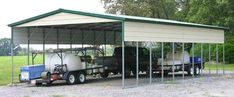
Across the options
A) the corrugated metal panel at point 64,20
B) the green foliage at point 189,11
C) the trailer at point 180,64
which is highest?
the green foliage at point 189,11

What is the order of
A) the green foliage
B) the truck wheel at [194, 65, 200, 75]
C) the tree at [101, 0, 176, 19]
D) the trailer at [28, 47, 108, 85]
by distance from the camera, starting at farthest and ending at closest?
the tree at [101, 0, 176, 19] < the green foliage < the truck wheel at [194, 65, 200, 75] < the trailer at [28, 47, 108, 85]

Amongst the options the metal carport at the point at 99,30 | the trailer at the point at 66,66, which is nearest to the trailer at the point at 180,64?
the metal carport at the point at 99,30

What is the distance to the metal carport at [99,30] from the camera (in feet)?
71.2

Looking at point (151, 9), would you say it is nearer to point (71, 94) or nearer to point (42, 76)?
point (42, 76)

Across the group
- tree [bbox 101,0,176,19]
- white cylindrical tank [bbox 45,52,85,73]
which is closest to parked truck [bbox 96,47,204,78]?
white cylindrical tank [bbox 45,52,85,73]

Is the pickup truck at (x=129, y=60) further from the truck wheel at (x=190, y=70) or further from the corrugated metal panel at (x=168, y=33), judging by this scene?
the corrugated metal panel at (x=168, y=33)

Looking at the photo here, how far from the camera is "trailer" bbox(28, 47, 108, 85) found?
23109 millimetres

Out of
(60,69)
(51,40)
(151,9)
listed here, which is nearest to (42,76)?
(60,69)


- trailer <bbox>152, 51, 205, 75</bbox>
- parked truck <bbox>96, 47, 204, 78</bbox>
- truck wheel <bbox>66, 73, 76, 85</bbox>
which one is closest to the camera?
truck wheel <bbox>66, 73, 76, 85</bbox>

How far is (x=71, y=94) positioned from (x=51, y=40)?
31.0ft

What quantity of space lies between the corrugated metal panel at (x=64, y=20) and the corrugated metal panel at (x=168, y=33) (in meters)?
1.20

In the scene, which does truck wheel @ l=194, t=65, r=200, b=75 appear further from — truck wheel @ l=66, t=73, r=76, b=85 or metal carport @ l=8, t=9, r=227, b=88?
truck wheel @ l=66, t=73, r=76, b=85

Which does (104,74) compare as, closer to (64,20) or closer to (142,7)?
(64,20)

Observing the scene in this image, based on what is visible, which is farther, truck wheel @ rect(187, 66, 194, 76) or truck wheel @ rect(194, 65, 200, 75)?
truck wheel @ rect(194, 65, 200, 75)
